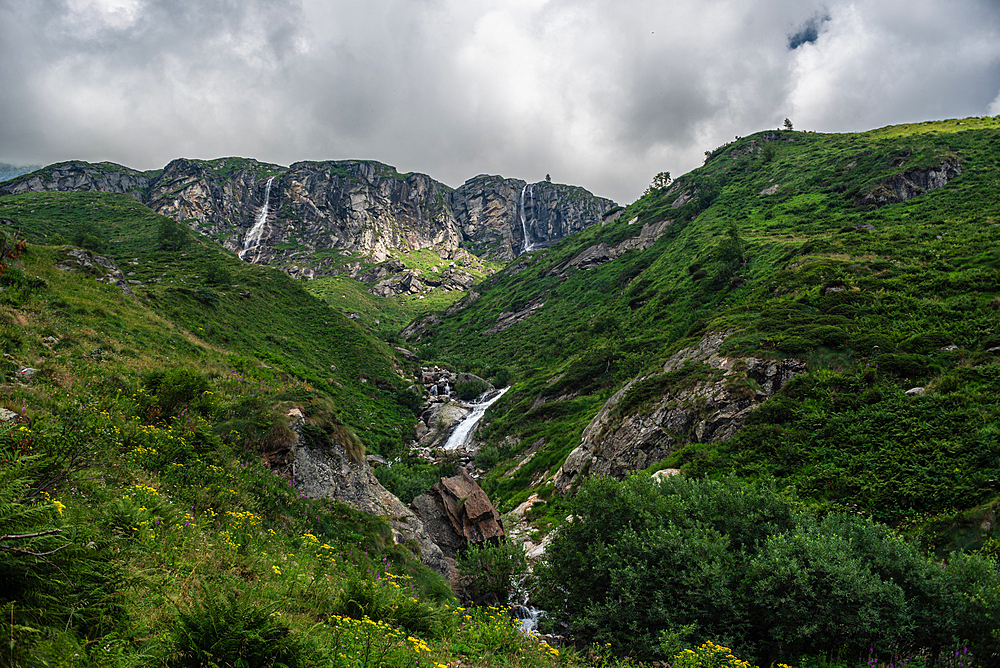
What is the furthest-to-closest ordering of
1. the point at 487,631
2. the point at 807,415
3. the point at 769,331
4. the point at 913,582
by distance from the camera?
1. the point at 769,331
2. the point at 807,415
3. the point at 913,582
4. the point at 487,631

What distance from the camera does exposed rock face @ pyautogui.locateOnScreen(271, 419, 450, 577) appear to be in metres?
15.2

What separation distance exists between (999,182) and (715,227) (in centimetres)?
3913

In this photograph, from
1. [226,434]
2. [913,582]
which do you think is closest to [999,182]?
[913,582]

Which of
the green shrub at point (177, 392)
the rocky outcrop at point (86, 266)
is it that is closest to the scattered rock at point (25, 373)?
the green shrub at point (177, 392)

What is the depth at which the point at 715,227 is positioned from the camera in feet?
288

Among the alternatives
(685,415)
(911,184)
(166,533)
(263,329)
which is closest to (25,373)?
(166,533)

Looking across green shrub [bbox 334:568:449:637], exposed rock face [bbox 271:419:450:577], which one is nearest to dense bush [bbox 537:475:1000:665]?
exposed rock face [bbox 271:419:450:577]

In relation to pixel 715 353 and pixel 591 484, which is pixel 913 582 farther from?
pixel 715 353

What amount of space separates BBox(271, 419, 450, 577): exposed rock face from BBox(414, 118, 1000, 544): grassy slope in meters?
15.6

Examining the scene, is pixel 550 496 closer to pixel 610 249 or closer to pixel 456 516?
pixel 456 516

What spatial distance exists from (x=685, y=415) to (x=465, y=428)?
3949cm

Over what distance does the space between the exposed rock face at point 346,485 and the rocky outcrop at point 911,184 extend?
3322 inches

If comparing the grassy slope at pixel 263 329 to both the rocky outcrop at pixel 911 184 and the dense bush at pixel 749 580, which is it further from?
the rocky outcrop at pixel 911 184

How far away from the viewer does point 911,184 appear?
215 feet
